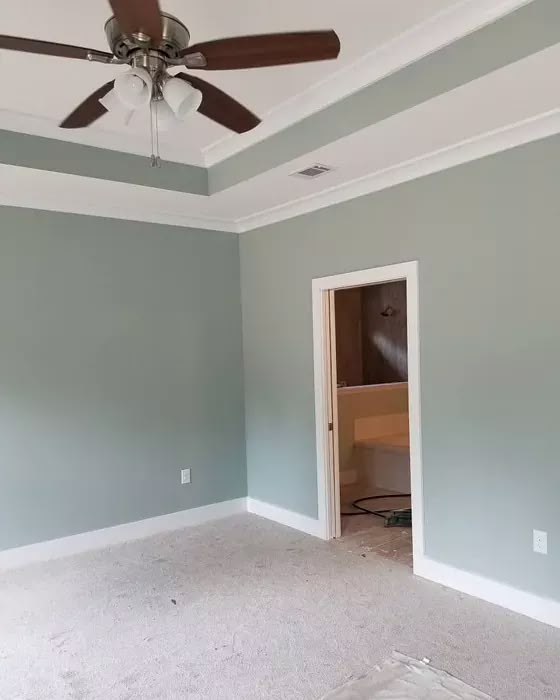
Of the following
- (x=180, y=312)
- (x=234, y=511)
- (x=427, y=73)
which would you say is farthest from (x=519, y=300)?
(x=234, y=511)

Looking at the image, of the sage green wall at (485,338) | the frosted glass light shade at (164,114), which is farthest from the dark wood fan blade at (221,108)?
the sage green wall at (485,338)

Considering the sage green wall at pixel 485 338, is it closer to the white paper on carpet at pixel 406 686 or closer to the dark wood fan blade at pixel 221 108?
the white paper on carpet at pixel 406 686

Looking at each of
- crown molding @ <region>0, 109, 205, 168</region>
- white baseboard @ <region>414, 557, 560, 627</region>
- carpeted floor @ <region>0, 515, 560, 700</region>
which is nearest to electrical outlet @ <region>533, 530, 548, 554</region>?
white baseboard @ <region>414, 557, 560, 627</region>

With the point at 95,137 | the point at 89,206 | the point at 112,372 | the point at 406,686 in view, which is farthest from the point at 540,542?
the point at 89,206

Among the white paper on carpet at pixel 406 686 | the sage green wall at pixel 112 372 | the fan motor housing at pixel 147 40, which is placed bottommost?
the white paper on carpet at pixel 406 686

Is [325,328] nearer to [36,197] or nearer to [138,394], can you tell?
[138,394]

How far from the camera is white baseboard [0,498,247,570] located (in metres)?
3.87

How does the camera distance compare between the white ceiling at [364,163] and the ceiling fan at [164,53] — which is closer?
the ceiling fan at [164,53]

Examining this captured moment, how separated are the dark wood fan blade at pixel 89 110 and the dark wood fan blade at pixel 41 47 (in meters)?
0.24

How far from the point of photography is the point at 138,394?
14.4ft

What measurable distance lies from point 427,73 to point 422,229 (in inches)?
43.3

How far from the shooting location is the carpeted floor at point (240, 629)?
97.7 inches

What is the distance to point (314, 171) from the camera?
11.5 ft

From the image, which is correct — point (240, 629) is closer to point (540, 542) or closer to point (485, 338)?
point (540, 542)
